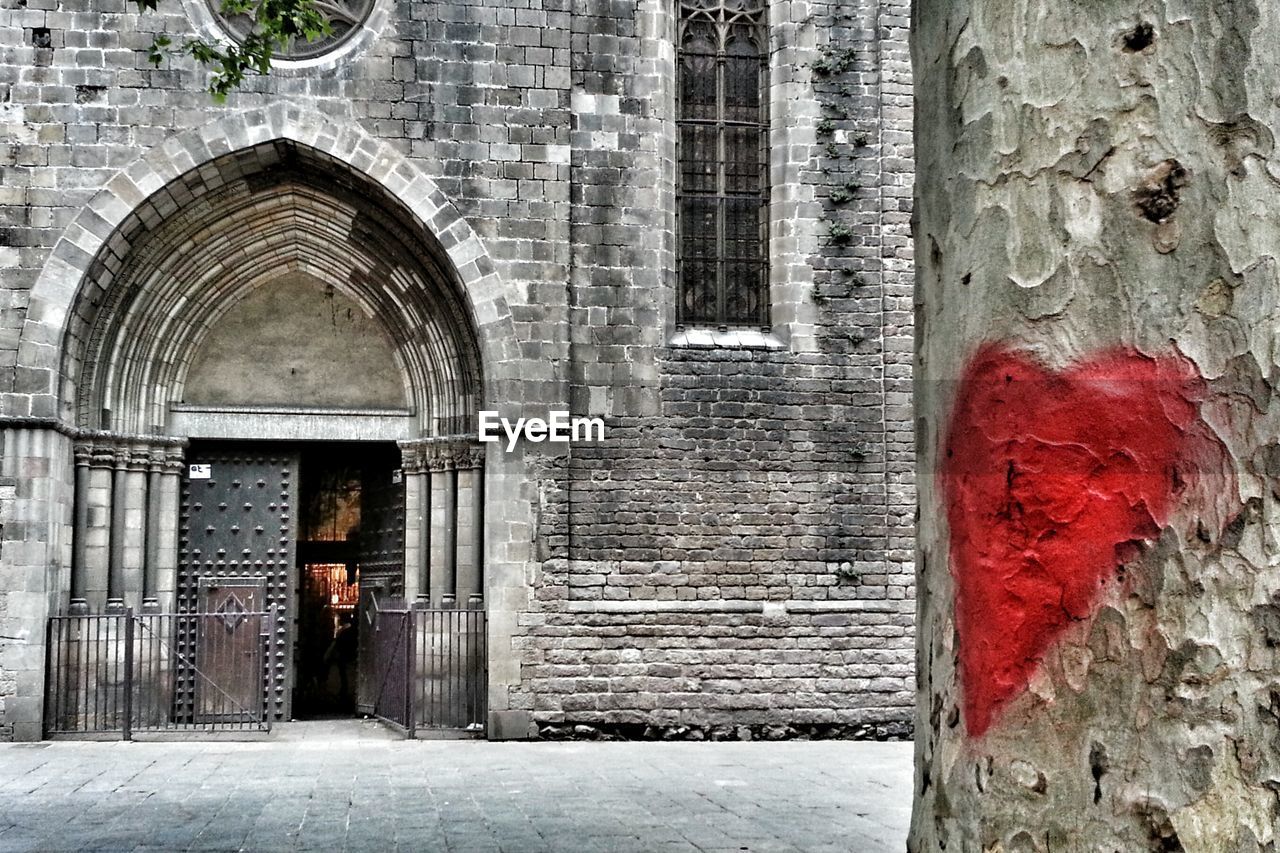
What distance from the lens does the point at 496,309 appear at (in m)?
11.7

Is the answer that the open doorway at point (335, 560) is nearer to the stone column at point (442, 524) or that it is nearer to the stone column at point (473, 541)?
the stone column at point (442, 524)

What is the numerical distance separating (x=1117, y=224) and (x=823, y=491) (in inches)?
430

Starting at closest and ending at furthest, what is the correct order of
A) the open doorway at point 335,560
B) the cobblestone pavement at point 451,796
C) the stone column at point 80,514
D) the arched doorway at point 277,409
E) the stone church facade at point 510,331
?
1. the cobblestone pavement at point 451,796
2. the stone church facade at point 510,331
3. the stone column at point 80,514
4. the arched doorway at point 277,409
5. the open doorway at point 335,560

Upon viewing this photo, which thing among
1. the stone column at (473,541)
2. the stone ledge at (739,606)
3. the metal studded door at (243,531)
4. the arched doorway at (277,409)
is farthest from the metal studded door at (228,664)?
the stone ledge at (739,606)

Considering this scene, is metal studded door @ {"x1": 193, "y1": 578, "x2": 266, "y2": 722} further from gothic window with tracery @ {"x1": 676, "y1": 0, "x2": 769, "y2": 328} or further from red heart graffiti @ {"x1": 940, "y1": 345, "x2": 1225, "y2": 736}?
red heart graffiti @ {"x1": 940, "y1": 345, "x2": 1225, "y2": 736}

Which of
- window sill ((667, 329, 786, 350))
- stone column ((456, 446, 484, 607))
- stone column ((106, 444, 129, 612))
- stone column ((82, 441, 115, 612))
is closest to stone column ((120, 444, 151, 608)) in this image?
stone column ((106, 444, 129, 612))

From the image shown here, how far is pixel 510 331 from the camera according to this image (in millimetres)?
11688

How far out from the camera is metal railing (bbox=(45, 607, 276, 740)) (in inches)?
437

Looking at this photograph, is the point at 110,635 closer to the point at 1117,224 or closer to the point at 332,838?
the point at 332,838

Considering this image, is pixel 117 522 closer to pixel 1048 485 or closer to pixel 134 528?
pixel 134 528

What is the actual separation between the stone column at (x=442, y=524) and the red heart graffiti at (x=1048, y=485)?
10.9 meters

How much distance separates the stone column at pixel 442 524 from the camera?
39.8 feet

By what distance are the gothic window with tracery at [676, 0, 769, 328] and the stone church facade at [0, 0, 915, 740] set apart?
1.2 inches
